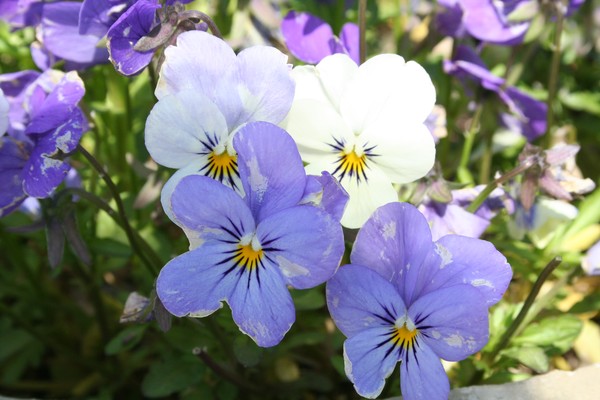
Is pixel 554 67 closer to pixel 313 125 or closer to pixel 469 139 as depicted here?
pixel 469 139

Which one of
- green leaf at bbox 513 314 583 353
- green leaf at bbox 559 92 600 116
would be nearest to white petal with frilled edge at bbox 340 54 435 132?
green leaf at bbox 513 314 583 353

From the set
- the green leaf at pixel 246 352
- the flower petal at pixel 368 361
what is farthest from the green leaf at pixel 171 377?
the flower petal at pixel 368 361

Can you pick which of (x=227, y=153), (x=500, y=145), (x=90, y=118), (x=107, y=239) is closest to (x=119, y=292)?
(x=107, y=239)

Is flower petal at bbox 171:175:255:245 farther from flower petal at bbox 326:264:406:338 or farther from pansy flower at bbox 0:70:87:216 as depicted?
pansy flower at bbox 0:70:87:216

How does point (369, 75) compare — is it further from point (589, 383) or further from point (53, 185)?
point (589, 383)

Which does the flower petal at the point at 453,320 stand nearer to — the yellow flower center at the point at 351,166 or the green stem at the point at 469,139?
the yellow flower center at the point at 351,166

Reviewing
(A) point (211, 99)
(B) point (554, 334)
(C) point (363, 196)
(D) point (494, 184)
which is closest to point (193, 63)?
(A) point (211, 99)
